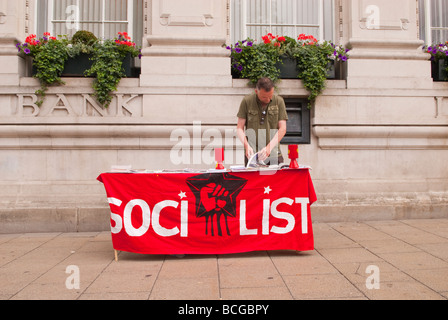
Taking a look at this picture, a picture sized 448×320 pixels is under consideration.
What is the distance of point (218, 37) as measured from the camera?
7.08 m

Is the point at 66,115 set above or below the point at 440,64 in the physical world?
below

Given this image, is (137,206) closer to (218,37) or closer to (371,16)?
(218,37)

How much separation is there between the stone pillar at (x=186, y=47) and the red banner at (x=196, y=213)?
2.79 meters

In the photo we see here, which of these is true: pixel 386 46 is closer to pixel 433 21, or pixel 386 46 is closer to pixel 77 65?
pixel 433 21

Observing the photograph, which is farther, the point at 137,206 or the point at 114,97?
A: the point at 114,97

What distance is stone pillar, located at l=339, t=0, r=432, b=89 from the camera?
286 inches

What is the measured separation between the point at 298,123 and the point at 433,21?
3956 millimetres

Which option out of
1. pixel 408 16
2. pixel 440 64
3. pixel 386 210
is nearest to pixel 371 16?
pixel 408 16

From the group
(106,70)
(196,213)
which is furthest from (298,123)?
(106,70)

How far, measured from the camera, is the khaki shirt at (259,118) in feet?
17.1

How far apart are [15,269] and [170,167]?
315 centimetres

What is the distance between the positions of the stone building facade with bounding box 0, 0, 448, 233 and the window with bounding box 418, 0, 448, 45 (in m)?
0.93

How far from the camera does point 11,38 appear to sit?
685cm
